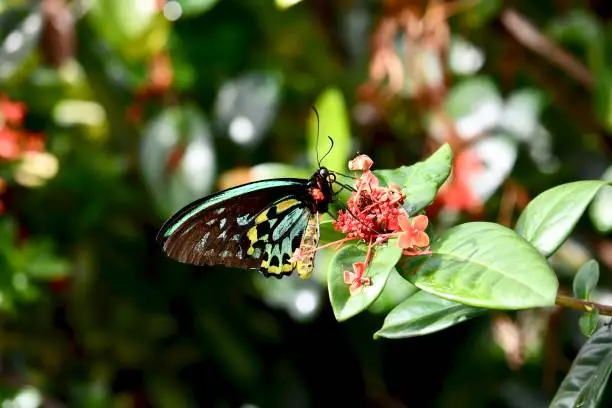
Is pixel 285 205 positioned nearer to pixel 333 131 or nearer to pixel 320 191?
pixel 320 191

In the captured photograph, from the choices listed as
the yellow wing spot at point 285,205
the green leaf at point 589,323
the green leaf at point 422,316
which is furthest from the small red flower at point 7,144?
the green leaf at point 589,323

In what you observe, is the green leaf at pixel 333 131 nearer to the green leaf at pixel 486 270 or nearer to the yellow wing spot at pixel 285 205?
the yellow wing spot at pixel 285 205

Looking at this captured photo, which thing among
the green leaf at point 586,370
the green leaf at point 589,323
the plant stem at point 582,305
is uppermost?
the plant stem at point 582,305

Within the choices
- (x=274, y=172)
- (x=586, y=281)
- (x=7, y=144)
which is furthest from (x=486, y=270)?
(x=7, y=144)

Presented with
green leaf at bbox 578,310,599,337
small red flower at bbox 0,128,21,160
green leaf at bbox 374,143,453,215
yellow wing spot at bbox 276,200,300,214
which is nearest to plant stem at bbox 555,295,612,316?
green leaf at bbox 578,310,599,337

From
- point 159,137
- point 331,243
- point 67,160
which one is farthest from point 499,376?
point 331,243

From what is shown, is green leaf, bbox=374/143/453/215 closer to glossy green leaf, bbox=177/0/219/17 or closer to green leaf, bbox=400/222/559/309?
green leaf, bbox=400/222/559/309
